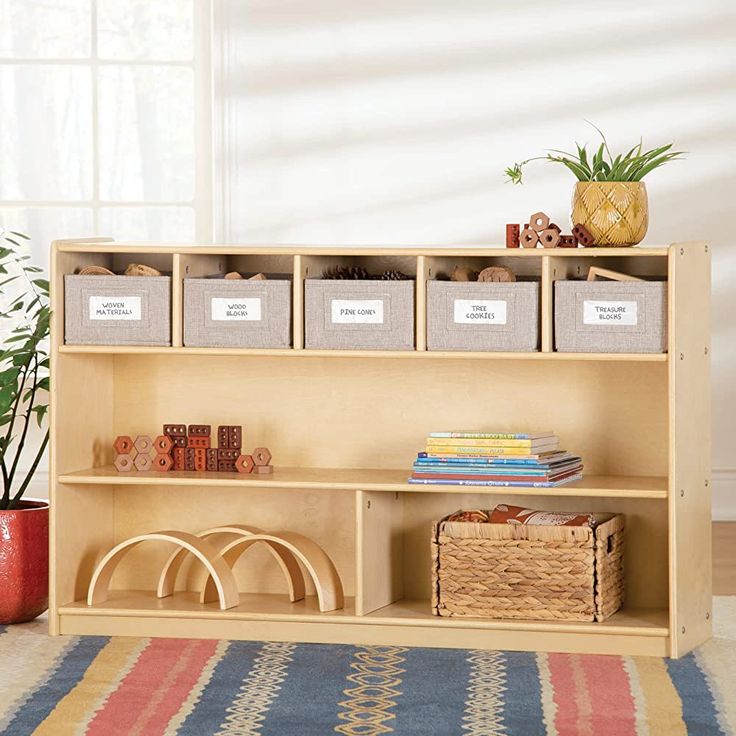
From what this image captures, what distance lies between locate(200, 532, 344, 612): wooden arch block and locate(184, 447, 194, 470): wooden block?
0.73 feet

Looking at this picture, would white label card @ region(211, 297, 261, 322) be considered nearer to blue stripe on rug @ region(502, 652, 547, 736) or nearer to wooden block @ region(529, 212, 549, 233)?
wooden block @ region(529, 212, 549, 233)

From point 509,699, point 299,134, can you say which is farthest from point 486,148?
point 509,699

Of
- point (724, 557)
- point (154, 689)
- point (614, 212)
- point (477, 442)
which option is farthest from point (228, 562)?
point (724, 557)

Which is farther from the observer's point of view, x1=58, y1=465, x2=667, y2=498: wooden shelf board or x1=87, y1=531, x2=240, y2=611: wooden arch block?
x1=87, y1=531, x2=240, y2=611: wooden arch block

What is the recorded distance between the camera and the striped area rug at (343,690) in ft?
7.99

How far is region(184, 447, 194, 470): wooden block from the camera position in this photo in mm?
3213

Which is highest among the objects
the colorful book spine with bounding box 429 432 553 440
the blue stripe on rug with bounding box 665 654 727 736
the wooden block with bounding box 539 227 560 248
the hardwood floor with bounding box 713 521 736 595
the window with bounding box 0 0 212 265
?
the window with bounding box 0 0 212 265

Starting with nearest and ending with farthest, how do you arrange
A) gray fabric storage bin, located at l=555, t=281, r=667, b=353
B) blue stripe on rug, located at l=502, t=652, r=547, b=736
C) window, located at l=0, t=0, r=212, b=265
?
blue stripe on rug, located at l=502, t=652, r=547, b=736 → gray fabric storage bin, located at l=555, t=281, r=667, b=353 → window, located at l=0, t=0, r=212, b=265

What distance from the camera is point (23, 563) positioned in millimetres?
3205

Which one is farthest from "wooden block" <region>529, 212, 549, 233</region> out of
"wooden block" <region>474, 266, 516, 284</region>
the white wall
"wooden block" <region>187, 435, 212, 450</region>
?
the white wall

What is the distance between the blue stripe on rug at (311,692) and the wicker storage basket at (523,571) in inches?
10.7

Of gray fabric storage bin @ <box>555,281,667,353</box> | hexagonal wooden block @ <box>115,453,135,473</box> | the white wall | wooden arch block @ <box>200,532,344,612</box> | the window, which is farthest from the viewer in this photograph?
the window

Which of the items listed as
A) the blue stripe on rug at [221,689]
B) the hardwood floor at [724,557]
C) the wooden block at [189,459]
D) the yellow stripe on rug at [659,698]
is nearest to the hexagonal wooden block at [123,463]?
the wooden block at [189,459]

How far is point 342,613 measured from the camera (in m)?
3.05
